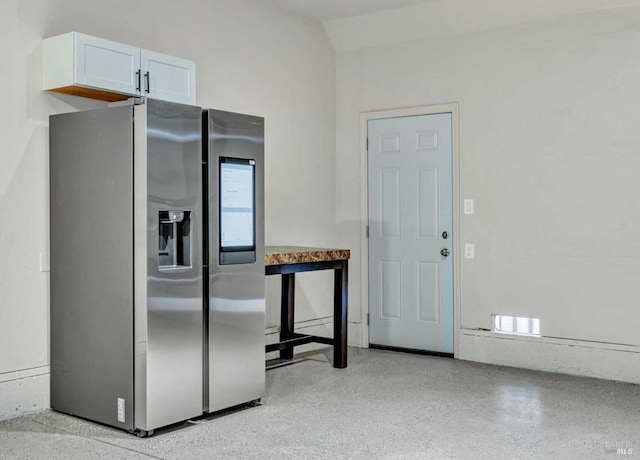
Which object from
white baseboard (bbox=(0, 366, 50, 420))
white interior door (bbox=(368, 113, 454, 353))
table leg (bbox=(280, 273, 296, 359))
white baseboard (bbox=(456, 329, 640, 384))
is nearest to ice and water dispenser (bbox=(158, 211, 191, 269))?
white baseboard (bbox=(0, 366, 50, 420))

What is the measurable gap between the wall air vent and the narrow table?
1.33m

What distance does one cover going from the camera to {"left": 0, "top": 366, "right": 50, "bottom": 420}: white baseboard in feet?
12.8

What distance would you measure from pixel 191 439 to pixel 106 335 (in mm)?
751

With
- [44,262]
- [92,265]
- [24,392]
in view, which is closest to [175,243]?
[92,265]

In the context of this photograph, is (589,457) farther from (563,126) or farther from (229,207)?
(563,126)

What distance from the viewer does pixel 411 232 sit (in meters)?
6.09

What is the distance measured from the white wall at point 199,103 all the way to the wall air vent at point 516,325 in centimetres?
161

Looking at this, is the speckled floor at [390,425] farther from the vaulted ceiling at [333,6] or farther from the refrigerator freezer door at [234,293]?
the vaulted ceiling at [333,6]

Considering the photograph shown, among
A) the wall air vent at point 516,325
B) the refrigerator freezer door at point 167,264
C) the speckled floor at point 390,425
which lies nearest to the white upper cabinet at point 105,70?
the refrigerator freezer door at point 167,264

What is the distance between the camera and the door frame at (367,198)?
5.83 metres

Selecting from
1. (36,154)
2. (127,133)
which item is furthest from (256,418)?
(36,154)

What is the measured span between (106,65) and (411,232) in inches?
122

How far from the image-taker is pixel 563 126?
5301 mm

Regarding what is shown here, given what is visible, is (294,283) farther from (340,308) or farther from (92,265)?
(92,265)
